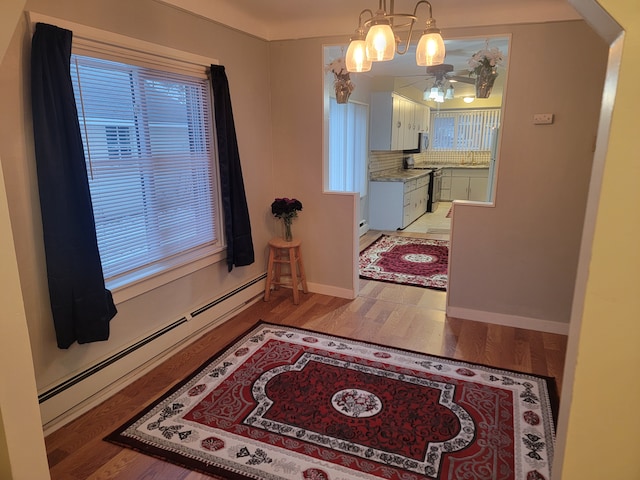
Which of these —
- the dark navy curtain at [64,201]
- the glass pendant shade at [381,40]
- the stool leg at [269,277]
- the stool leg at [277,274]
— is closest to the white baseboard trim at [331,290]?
the stool leg at [277,274]

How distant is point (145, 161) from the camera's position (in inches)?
103

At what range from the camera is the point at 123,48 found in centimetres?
235

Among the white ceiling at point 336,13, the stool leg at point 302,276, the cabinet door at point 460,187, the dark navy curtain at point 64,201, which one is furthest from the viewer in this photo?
the cabinet door at point 460,187

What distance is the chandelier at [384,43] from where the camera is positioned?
180cm

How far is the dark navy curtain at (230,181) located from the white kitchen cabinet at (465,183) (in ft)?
22.8

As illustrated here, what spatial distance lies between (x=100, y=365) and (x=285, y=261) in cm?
183

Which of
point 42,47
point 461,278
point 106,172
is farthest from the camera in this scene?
point 461,278

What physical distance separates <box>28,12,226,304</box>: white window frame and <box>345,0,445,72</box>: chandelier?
51.5 inches

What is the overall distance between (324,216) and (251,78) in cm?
140

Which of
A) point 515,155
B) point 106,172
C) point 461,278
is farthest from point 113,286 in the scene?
point 515,155

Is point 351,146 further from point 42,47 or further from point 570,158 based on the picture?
point 42,47

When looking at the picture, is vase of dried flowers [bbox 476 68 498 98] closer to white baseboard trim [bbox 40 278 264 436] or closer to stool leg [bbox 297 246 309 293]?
stool leg [bbox 297 246 309 293]

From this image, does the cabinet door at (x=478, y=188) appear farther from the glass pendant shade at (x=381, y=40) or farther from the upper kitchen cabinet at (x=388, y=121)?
the glass pendant shade at (x=381, y=40)

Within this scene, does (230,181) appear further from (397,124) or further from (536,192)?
(397,124)
